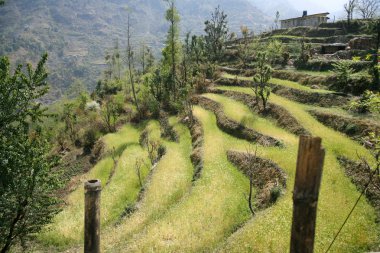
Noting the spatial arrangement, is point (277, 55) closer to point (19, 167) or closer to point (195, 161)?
point (195, 161)

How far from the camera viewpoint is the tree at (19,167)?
15.9m

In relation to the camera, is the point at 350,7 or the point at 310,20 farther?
the point at 310,20

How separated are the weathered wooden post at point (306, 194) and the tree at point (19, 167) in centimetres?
1342

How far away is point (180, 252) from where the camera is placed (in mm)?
21125

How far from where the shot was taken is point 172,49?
7062cm

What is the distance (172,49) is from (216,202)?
4970 centimetres

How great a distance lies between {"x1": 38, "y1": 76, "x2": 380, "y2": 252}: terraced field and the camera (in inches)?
826

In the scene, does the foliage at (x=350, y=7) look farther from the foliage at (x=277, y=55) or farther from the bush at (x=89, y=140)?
the bush at (x=89, y=140)

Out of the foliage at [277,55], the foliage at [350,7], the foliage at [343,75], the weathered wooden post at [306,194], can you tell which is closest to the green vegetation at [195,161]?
the foliage at [343,75]

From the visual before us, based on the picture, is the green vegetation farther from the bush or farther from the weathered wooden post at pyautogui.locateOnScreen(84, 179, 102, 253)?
the weathered wooden post at pyautogui.locateOnScreen(84, 179, 102, 253)

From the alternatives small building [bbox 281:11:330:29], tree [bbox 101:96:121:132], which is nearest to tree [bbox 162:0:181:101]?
tree [bbox 101:96:121:132]

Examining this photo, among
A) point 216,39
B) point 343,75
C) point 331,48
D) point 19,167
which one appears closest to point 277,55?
point 331,48

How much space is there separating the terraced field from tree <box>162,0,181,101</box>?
918 inches

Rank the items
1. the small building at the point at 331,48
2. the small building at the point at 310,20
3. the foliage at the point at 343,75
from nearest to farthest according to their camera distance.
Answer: the foliage at the point at 343,75 → the small building at the point at 331,48 → the small building at the point at 310,20
